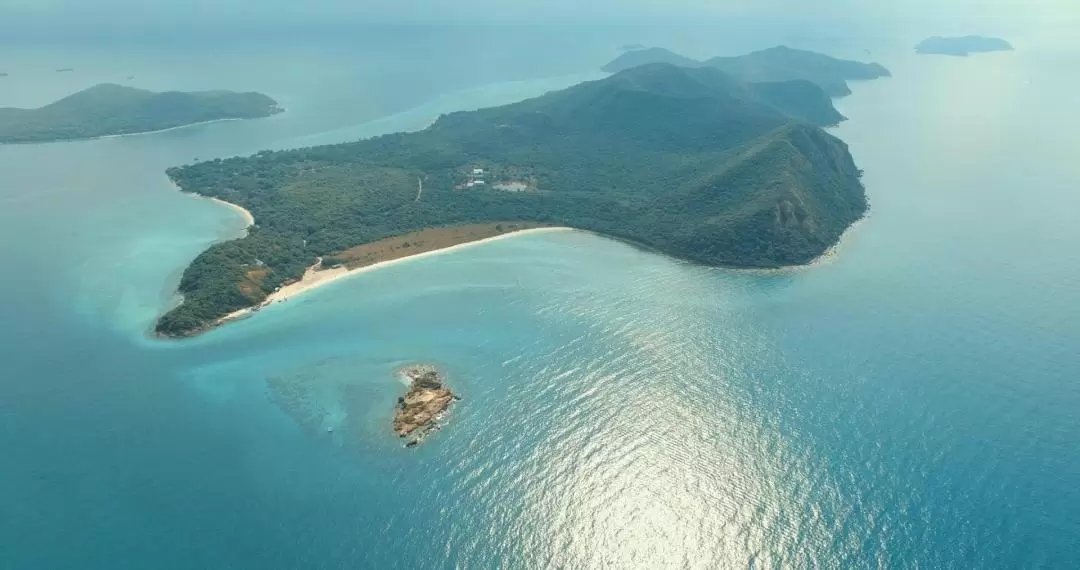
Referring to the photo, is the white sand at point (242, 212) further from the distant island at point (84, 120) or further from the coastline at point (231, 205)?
the distant island at point (84, 120)

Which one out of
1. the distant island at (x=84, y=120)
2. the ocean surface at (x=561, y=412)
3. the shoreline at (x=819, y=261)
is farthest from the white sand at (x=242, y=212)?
the shoreline at (x=819, y=261)

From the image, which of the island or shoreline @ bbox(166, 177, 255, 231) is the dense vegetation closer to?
shoreline @ bbox(166, 177, 255, 231)

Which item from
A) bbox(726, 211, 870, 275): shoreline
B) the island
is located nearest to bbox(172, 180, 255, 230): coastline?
the island

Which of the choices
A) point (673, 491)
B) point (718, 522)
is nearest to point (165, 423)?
point (673, 491)

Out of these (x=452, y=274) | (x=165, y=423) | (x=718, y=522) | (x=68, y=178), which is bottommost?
(x=718, y=522)

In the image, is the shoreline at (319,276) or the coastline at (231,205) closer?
the shoreline at (319,276)

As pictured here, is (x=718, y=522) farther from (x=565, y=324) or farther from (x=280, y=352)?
(x=280, y=352)

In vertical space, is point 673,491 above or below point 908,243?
below
